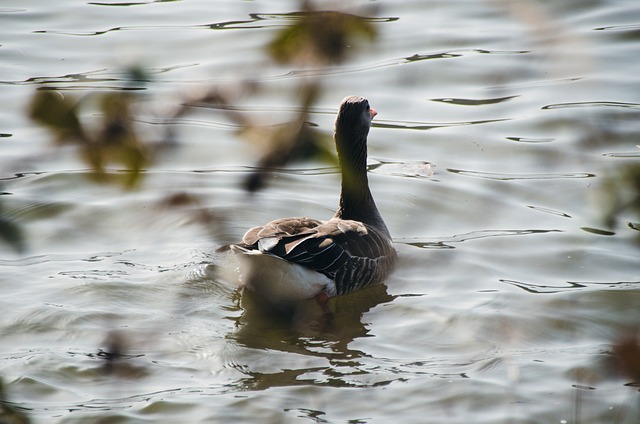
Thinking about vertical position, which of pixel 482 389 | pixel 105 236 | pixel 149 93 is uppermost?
pixel 149 93

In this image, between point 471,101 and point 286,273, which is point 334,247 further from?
point 471,101

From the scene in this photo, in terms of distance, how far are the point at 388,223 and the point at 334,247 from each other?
4.81 feet

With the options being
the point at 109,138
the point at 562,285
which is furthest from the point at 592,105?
the point at 109,138

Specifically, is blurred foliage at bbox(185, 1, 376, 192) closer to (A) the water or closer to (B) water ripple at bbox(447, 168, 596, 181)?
(A) the water

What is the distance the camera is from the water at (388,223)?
603 centimetres

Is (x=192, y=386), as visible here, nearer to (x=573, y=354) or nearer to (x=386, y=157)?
(x=573, y=354)

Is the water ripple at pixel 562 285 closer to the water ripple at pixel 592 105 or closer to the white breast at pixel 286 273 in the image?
the white breast at pixel 286 273

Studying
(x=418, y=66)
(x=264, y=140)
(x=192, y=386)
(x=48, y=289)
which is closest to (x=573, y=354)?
(x=192, y=386)

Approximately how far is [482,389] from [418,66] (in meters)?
6.40

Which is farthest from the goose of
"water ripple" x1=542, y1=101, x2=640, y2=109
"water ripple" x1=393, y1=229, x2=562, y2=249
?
"water ripple" x1=542, y1=101, x2=640, y2=109

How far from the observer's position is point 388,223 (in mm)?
9438

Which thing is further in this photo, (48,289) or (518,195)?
(518,195)

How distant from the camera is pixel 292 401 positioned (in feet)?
20.1

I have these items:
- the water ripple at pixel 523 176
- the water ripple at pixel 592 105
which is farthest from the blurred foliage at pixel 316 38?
the water ripple at pixel 592 105
